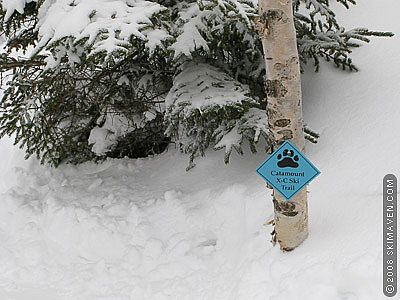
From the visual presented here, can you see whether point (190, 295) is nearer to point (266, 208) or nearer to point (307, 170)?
point (266, 208)

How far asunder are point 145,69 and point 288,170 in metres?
2.14

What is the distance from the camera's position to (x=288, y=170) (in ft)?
9.93

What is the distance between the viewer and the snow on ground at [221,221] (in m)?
3.12

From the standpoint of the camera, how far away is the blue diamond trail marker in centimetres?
298

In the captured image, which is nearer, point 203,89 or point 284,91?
point 284,91

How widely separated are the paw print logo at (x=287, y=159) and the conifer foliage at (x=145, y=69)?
87 centimetres

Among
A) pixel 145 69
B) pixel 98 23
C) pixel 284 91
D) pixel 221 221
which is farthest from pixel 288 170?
pixel 145 69

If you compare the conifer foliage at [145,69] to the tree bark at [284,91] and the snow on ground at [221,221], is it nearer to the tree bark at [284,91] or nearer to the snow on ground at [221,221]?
the snow on ground at [221,221]

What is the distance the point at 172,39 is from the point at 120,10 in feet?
1.35

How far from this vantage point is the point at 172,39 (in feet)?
11.9

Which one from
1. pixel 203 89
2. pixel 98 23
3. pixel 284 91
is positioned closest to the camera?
pixel 284 91

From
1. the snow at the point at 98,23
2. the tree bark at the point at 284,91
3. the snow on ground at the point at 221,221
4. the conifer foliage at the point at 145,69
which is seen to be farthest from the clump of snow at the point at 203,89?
the tree bark at the point at 284,91

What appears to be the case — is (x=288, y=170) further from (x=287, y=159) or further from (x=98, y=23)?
(x=98, y=23)

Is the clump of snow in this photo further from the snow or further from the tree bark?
the tree bark
